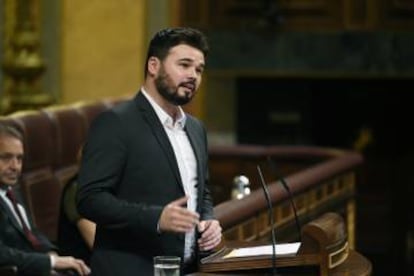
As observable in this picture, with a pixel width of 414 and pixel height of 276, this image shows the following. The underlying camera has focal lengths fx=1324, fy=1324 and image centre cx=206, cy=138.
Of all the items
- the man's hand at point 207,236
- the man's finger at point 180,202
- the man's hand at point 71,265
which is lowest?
the man's hand at point 71,265

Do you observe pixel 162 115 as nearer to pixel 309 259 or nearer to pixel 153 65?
pixel 153 65

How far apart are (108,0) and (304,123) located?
5.69 ft

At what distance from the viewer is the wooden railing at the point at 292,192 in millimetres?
4920

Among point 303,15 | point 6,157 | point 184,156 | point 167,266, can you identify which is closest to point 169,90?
point 184,156

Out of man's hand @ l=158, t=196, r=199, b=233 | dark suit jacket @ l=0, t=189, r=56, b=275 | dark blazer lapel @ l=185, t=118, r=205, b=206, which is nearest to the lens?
man's hand @ l=158, t=196, r=199, b=233

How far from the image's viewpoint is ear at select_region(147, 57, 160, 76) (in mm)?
3593

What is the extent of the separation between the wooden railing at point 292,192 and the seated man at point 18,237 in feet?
1.89

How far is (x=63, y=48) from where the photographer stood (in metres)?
9.12

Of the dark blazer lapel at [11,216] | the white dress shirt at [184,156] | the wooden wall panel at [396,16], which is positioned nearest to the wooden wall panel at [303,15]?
the wooden wall panel at [396,16]

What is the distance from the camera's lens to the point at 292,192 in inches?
225

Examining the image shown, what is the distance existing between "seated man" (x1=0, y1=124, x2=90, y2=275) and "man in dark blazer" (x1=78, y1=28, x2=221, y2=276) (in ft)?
2.83

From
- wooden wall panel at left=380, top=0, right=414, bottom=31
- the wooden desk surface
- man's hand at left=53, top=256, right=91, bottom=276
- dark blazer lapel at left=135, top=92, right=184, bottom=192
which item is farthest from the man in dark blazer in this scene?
wooden wall panel at left=380, top=0, right=414, bottom=31

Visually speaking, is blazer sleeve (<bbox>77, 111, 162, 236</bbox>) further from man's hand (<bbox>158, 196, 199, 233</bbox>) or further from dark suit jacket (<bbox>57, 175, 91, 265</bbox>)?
dark suit jacket (<bbox>57, 175, 91, 265</bbox>)

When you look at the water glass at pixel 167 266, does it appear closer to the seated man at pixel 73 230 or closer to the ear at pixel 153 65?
the ear at pixel 153 65
